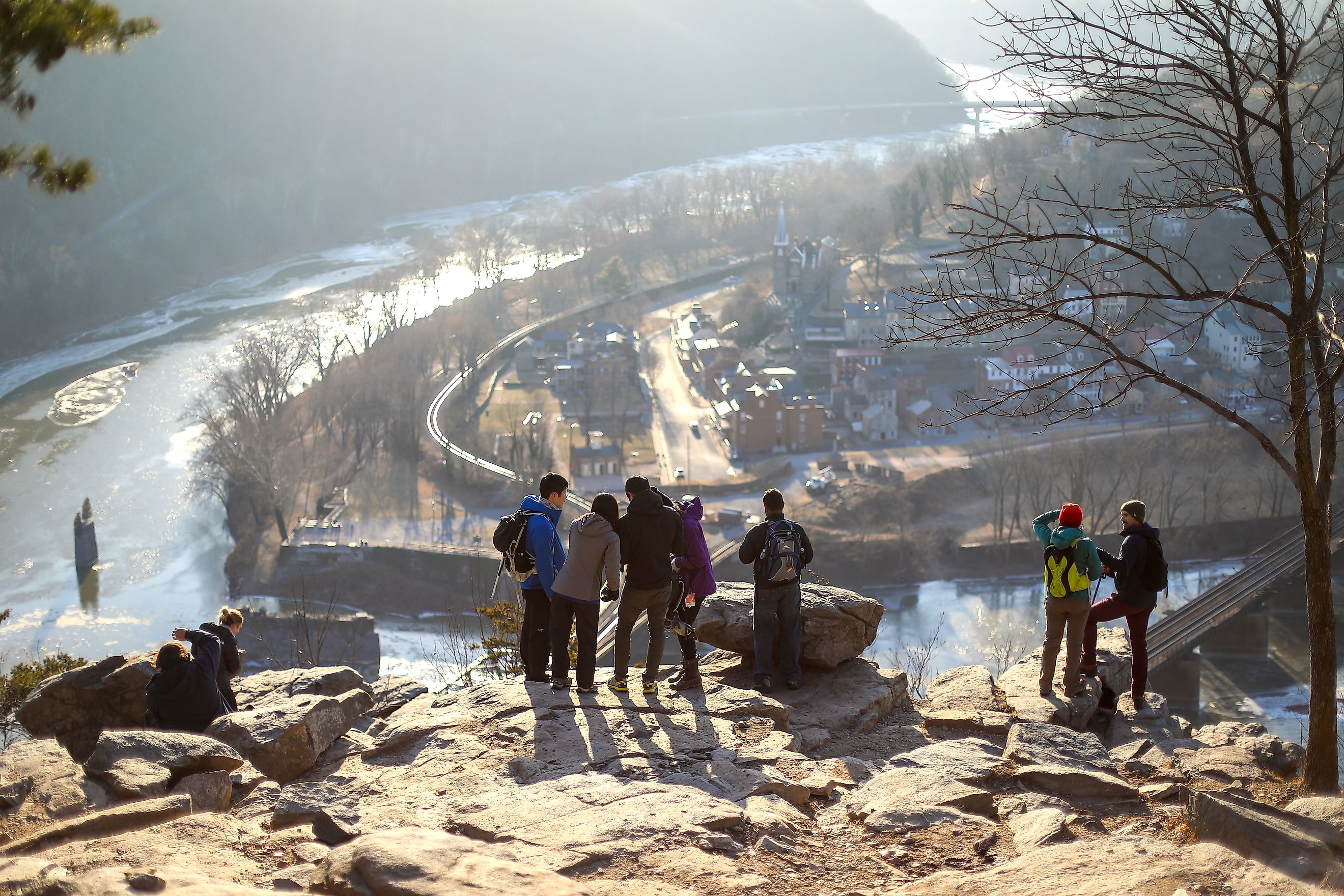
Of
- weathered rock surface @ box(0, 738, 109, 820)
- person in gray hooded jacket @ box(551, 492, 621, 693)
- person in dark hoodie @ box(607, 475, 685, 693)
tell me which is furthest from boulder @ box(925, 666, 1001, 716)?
weathered rock surface @ box(0, 738, 109, 820)

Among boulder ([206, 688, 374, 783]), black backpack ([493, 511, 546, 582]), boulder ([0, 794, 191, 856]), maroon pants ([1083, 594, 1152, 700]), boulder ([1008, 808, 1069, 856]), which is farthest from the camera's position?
maroon pants ([1083, 594, 1152, 700])

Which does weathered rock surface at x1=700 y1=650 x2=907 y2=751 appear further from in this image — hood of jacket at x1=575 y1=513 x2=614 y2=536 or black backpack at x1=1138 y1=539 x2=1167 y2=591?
black backpack at x1=1138 y1=539 x2=1167 y2=591

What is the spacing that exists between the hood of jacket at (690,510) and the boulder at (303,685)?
7.13 ft

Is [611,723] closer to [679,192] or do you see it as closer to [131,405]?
[131,405]

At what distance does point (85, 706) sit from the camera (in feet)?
20.9

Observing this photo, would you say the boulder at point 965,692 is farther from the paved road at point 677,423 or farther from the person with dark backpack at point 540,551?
the paved road at point 677,423

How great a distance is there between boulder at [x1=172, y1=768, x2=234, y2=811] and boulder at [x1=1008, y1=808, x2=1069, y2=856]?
3.37m

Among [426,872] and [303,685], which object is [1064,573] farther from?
[303,685]

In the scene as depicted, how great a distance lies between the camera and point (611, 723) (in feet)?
18.2

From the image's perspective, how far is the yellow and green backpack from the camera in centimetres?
594

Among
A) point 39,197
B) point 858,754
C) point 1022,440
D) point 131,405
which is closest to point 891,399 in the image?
point 1022,440

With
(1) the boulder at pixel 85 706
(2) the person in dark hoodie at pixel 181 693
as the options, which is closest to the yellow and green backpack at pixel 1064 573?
(2) the person in dark hoodie at pixel 181 693

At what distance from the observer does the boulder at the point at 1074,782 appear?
4.98 meters

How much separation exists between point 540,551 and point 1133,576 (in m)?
3.24
